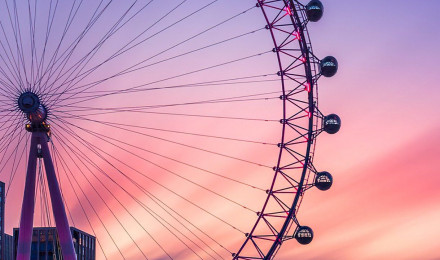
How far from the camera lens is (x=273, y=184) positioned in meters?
40.1

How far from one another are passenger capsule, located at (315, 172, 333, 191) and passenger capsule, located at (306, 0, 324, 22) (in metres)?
7.89

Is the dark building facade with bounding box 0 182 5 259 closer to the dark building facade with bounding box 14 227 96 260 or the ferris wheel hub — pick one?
the dark building facade with bounding box 14 227 96 260

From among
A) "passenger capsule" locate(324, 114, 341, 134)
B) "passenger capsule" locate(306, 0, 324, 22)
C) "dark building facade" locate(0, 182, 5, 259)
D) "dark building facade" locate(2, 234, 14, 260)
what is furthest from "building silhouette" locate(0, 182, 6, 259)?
"passenger capsule" locate(306, 0, 324, 22)

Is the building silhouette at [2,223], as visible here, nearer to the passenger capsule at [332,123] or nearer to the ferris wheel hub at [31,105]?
the passenger capsule at [332,123]

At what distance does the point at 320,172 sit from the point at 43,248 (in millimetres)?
108959

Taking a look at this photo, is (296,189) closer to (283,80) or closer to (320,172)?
(320,172)

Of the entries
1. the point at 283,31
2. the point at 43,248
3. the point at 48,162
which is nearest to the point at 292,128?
the point at 283,31

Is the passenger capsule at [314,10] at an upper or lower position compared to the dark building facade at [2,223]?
lower

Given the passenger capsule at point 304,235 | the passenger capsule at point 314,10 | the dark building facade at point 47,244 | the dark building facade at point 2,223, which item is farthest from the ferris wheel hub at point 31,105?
the dark building facade at point 2,223

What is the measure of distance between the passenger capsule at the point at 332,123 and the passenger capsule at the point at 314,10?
503 centimetres

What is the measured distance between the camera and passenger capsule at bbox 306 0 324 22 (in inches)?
1591

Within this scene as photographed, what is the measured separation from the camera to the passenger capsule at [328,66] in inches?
1596

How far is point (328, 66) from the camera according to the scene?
40.5 meters

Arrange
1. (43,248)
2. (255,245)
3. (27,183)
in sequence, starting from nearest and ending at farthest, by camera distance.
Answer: (27,183), (255,245), (43,248)
